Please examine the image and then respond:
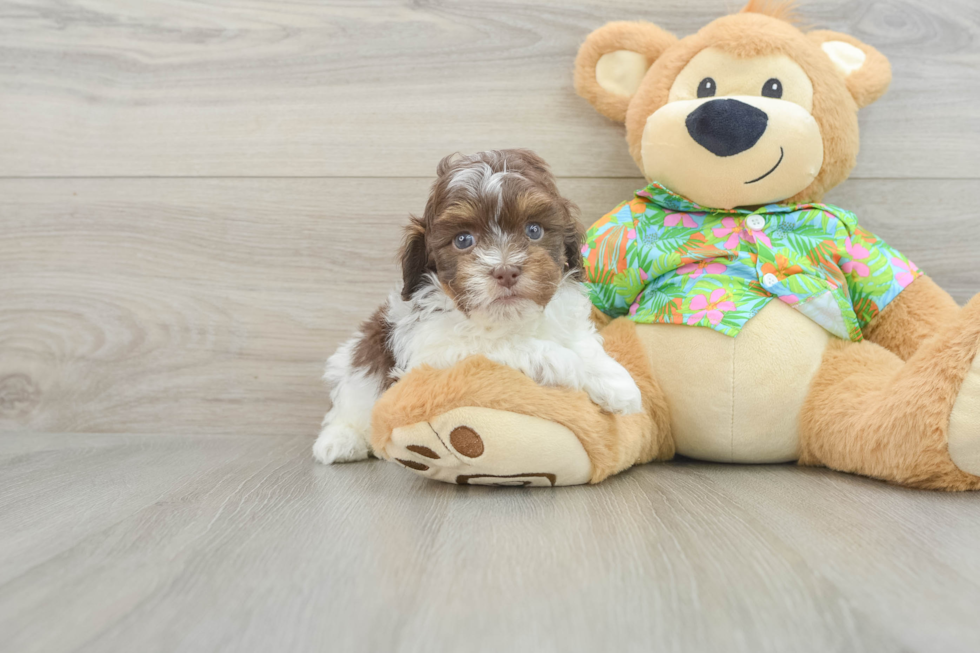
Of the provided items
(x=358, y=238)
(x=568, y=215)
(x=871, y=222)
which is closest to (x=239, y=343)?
(x=358, y=238)

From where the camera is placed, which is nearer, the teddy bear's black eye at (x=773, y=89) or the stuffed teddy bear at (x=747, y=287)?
the stuffed teddy bear at (x=747, y=287)

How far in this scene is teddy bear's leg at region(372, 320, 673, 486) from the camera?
1044mm

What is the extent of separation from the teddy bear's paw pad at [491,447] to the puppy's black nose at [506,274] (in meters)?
0.20

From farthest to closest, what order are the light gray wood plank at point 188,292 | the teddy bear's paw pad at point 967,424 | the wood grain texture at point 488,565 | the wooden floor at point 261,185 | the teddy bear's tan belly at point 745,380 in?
the light gray wood plank at point 188,292, the wooden floor at point 261,185, the teddy bear's tan belly at point 745,380, the teddy bear's paw pad at point 967,424, the wood grain texture at point 488,565

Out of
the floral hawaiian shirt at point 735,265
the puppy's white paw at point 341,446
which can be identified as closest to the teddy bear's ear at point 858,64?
the floral hawaiian shirt at point 735,265

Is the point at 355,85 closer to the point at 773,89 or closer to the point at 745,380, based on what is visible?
the point at 773,89

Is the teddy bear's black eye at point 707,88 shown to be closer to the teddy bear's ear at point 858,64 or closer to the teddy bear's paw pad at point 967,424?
the teddy bear's ear at point 858,64

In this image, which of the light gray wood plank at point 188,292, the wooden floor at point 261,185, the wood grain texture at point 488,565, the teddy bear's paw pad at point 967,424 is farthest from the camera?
the light gray wood plank at point 188,292

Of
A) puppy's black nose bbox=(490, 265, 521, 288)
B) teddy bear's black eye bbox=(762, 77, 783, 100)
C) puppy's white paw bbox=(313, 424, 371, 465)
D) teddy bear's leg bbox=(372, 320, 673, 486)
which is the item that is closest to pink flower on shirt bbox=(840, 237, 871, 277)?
teddy bear's black eye bbox=(762, 77, 783, 100)

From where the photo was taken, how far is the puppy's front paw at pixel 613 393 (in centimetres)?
112

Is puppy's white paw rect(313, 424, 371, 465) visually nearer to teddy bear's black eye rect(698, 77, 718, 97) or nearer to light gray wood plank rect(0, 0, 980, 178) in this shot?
light gray wood plank rect(0, 0, 980, 178)

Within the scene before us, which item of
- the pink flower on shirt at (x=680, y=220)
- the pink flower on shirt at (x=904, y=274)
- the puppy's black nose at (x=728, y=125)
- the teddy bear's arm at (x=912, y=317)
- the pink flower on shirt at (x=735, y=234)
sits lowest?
the teddy bear's arm at (x=912, y=317)

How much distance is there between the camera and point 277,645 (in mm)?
624

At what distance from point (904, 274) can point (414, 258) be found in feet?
3.14
